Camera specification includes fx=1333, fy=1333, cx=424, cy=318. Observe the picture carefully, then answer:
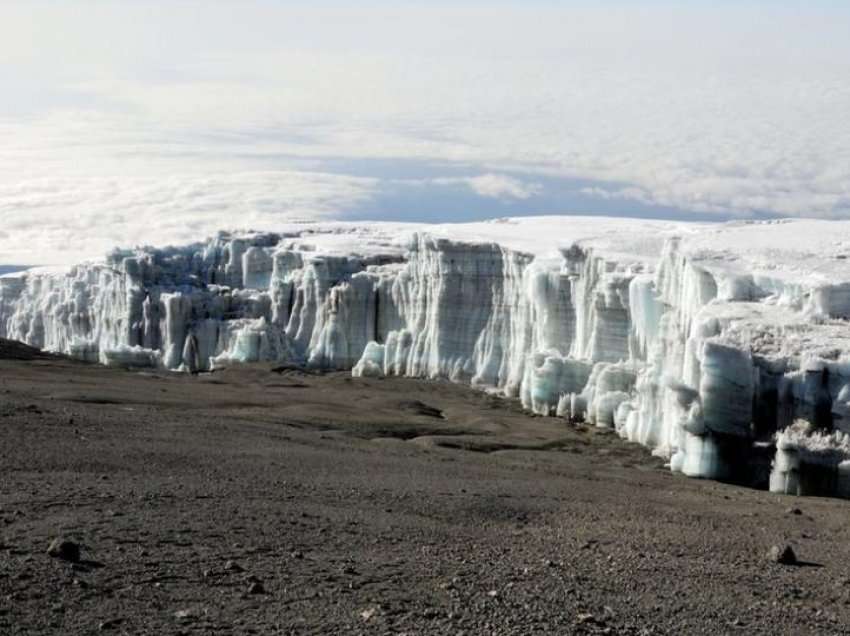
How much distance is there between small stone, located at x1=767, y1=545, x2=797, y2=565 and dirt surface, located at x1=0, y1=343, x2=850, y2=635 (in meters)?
0.17

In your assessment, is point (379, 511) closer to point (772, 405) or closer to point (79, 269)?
point (772, 405)

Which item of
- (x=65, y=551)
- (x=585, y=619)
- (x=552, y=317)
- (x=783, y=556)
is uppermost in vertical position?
(x=552, y=317)

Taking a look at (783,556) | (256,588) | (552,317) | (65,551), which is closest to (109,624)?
(256,588)

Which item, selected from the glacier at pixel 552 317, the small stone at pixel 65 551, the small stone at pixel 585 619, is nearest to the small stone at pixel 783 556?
the small stone at pixel 585 619

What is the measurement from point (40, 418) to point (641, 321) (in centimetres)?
1662

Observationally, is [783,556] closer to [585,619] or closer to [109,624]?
[585,619]

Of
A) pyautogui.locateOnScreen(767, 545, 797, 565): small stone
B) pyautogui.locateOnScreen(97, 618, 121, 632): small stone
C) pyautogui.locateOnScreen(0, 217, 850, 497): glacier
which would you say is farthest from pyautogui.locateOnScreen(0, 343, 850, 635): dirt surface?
pyautogui.locateOnScreen(0, 217, 850, 497): glacier

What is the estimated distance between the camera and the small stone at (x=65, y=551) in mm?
13867

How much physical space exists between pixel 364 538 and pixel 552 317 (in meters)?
24.1

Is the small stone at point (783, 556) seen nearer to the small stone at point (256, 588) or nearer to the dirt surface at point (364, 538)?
the dirt surface at point (364, 538)

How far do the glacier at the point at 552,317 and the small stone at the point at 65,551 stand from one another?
14.7m

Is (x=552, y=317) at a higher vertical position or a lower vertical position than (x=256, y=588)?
higher

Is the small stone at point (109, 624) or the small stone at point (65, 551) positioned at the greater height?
the small stone at point (65, 551)

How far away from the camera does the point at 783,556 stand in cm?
1717
